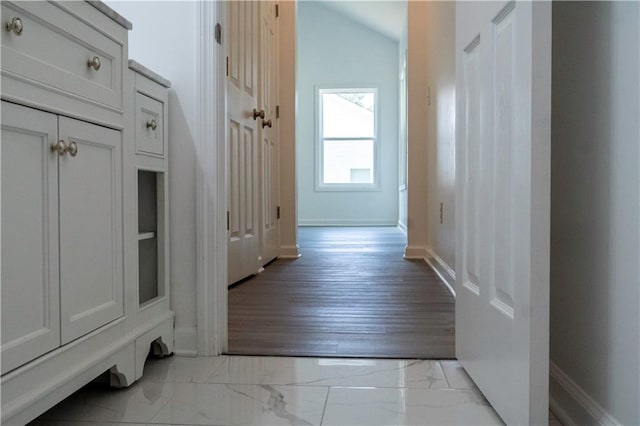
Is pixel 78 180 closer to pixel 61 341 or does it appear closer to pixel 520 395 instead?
pixel 61 341

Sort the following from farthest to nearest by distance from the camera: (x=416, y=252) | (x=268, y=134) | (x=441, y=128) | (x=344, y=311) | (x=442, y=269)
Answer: (x=416, y=252), (x=268, y=134), (x=441, y=128), (x=442, y=269), (x=344, y=311)

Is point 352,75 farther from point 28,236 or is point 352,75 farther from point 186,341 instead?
point 28,236

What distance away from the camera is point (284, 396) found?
4.20ft

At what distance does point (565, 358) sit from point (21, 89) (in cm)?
120

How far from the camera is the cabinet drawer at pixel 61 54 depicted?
0.91 meters

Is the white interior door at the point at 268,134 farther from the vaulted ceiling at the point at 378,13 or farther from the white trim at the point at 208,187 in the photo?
the vaulted ceiling at the point at 378,13

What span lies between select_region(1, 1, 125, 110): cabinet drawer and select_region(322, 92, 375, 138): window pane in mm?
6361

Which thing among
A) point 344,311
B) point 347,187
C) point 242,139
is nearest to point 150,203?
point 344,311

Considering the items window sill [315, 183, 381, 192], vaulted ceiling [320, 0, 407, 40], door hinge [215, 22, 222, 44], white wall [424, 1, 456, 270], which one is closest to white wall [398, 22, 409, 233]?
vaulted ceiling [320, 0, 407, 40]

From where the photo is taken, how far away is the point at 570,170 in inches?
43.2

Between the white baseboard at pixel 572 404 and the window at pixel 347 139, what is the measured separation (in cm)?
641

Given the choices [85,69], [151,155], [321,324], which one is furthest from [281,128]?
[85,69]

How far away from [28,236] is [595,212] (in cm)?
104

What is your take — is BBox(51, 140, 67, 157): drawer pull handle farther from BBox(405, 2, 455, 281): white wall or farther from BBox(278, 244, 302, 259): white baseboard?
BBox(278, 244, 302, 259): white baseboard
